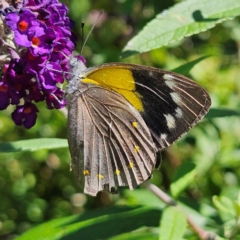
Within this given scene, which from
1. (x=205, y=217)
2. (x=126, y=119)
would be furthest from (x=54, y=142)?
(x=205, y=217)

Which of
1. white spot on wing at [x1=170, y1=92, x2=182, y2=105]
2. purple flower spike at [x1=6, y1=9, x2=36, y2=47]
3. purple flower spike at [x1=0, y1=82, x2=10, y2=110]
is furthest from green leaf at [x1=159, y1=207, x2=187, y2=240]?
purple flower spike at [x1=6, y1=9, x2=36, y2=47]

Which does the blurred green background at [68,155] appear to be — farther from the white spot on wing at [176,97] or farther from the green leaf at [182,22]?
the white spot on wing at [176,97]

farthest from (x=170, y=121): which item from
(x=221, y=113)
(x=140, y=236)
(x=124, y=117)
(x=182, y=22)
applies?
(x=140, y=236)

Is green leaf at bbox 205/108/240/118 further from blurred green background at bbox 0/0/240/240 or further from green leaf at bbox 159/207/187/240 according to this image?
blurred green background at bbox 0/0/240/240

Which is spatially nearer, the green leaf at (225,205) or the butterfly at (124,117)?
the butterfly at (124,117)

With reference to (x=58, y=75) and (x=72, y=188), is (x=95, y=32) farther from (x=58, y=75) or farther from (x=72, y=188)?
(x=58, y=75)

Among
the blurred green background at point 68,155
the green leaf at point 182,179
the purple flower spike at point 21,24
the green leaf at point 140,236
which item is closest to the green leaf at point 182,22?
the purple flower spike at point 21,24

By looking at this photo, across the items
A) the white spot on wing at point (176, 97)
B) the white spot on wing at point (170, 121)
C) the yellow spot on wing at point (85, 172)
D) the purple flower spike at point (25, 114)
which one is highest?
the white spot on wing at point (176, 97)
